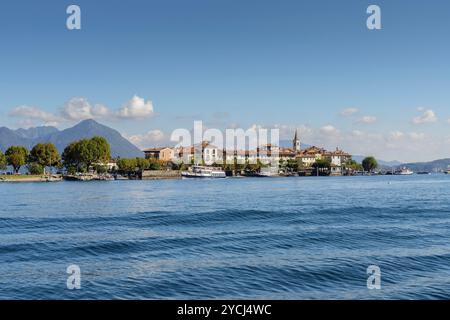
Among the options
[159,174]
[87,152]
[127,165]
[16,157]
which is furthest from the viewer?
[127,165]

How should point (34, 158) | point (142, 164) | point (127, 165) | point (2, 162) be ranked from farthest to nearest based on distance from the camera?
point (142, 164), point (127, 165), point (34, 158), point (2, 162)

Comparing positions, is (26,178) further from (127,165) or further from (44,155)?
(127,165)

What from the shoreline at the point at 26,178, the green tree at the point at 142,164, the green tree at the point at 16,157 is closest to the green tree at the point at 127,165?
the green tree at the point at 142,164

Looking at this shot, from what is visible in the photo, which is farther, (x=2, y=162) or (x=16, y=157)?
(x=16, y=157)

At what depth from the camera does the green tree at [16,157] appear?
135750 mm

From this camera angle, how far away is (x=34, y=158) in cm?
14038

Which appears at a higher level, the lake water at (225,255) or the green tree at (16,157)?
the green tree at (16,157)

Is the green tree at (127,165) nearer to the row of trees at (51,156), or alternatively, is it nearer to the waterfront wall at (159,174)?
the waterfront wall at (159,174)

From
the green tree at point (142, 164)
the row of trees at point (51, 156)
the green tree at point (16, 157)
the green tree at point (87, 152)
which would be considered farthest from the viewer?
the green tree at point (142, 164)

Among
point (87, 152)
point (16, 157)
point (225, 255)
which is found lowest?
point (225, 255)

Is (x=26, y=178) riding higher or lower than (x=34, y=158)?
lower

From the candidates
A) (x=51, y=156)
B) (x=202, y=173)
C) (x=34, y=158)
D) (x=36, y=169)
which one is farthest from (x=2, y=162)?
(x=202, y=173)

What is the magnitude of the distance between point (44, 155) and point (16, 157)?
24.4 ft

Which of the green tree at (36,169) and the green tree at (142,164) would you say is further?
the green tree at (142,164)
